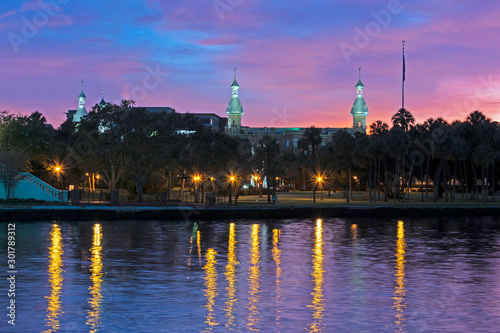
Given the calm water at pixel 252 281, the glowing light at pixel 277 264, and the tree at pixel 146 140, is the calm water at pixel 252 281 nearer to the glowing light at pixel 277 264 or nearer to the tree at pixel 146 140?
the glowing light at pixel 277 264

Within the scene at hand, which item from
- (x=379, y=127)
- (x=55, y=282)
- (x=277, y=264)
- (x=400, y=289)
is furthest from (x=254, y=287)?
(x=379, y=127)

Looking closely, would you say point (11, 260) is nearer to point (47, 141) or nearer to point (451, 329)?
point (451, 329)

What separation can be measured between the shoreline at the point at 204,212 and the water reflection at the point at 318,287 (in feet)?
69.2

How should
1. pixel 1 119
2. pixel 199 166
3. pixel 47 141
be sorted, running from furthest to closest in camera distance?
pixel 47 141 → pixel 1 119 → pixel 199 166

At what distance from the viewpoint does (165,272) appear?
103 ft

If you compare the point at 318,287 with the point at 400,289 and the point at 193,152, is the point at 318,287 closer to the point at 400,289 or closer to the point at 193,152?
the point at 400,289

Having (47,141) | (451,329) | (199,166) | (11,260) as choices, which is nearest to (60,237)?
(11,260)

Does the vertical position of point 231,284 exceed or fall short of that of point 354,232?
it falls short

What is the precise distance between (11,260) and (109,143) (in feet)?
137

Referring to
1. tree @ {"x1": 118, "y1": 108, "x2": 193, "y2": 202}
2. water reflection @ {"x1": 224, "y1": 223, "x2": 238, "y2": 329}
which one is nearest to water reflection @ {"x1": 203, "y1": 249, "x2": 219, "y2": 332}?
water reflection @ {"x1": 224, "y1": 223, "x2": 238, "y2": 329}

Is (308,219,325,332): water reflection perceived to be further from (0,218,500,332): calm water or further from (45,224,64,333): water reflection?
(45,224,64,333): water reflection

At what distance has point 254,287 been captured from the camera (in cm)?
2714

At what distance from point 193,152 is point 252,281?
59.0m

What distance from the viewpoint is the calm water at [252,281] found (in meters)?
20.5
